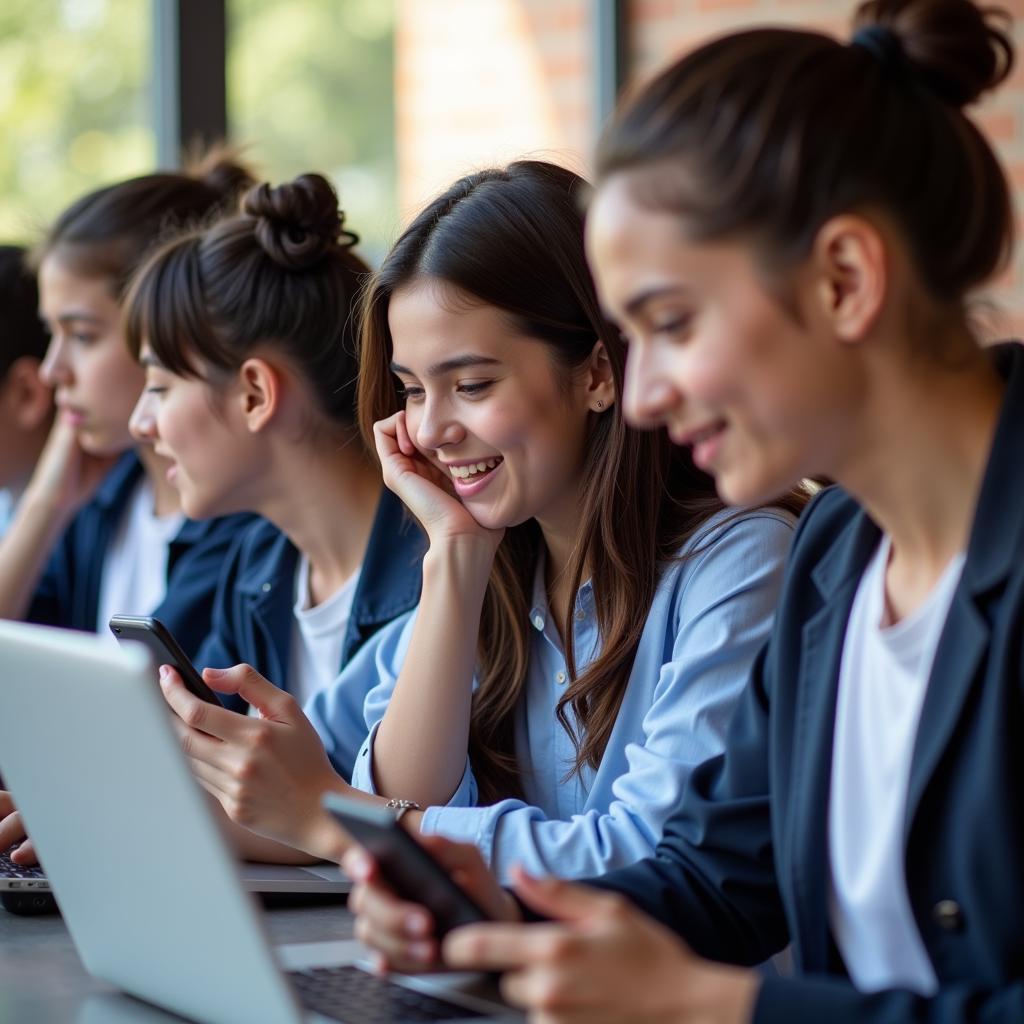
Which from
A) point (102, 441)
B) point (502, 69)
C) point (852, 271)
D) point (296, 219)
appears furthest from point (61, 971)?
point (502, 69)

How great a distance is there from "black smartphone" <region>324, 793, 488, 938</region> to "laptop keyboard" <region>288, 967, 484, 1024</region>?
0.06m

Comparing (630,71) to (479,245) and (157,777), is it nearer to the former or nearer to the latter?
(479,245)

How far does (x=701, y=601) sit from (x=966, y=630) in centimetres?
54

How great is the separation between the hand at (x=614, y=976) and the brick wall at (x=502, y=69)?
3441 mm

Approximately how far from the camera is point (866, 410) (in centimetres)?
110

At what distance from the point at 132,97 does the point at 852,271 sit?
2556 mm

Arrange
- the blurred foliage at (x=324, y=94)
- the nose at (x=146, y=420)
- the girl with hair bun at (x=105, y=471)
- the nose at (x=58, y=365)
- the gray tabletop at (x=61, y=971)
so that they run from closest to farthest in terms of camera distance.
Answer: the gray tabletop at (x=61, y=971) → the nose at (x=146, y=420) → the girl with hair bun at (x=105, y=471) → the nose at (x=58, y=365) → the blurred foliage at (x=324, y=94)

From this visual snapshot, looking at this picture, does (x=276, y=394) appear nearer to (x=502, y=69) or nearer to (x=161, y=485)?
(x=161, y=485)

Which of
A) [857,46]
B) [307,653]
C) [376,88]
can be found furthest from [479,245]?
[376,88]

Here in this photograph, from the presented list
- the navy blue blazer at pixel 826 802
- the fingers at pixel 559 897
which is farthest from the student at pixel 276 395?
the fingers at pixel 559 897

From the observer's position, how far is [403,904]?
3.61 ft

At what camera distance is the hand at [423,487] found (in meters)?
1.80

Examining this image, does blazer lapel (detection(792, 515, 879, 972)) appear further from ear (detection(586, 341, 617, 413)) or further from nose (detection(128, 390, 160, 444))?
nose (detection(128, 390, 160, 444))

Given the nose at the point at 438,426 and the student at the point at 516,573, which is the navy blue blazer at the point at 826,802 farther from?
the nose at the point at 438,426
